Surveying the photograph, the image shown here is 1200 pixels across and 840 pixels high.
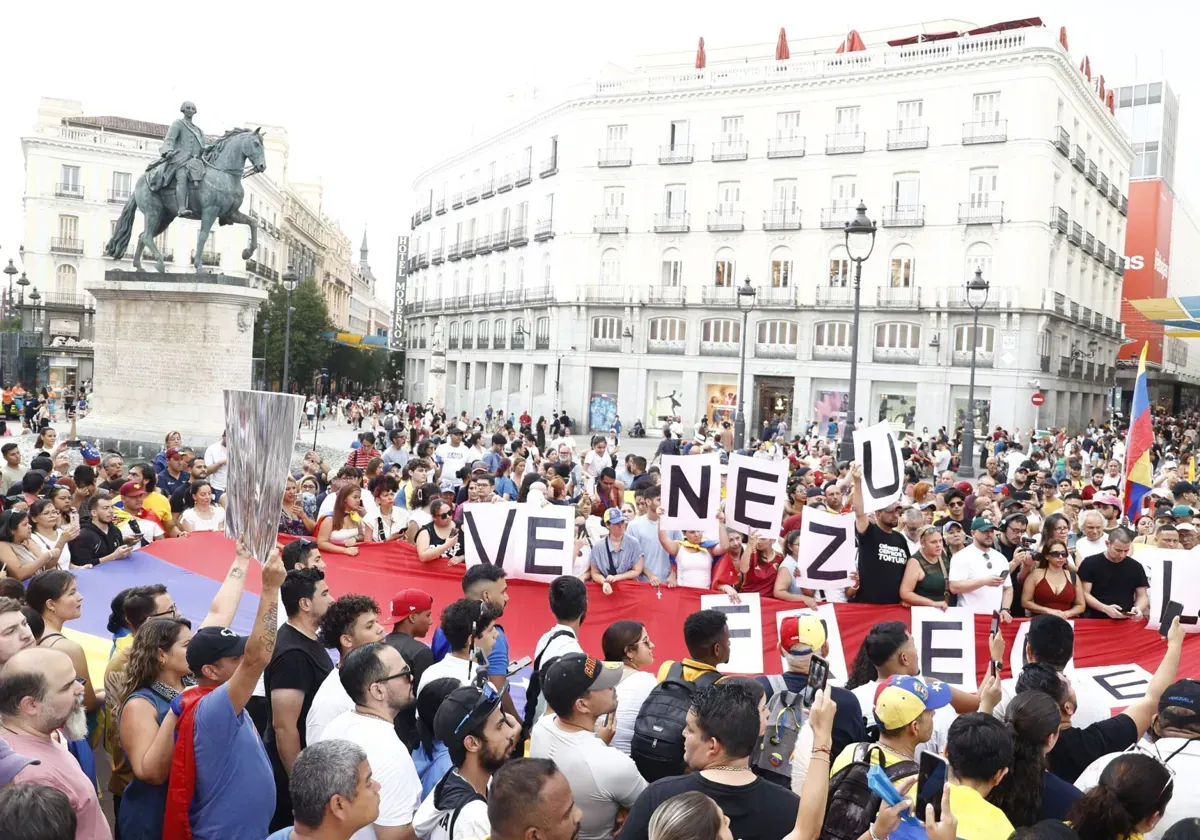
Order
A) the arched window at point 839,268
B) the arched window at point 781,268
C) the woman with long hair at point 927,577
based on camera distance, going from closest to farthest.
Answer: the woman with long hair at point 927,577, the arched window at point 839,268, the arched window at point 781,268

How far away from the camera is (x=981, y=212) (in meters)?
43.9

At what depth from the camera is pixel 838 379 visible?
46844 mm

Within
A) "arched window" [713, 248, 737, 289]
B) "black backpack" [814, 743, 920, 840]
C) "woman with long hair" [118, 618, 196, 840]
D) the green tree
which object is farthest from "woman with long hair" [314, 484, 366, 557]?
the green tree

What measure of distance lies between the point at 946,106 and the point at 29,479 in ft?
139

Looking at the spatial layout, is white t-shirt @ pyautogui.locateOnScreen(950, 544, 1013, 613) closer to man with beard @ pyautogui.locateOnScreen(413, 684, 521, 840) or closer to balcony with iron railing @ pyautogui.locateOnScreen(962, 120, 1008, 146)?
man with beard @ pyautogui.locateOnScreen(413, 684, 521, 840)

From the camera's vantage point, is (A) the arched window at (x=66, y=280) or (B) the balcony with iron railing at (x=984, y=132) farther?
(A) the arched window at (x=66, y=280)

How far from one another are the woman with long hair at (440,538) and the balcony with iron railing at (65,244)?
60.9 metres

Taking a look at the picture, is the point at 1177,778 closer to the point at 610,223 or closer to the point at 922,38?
the point at 610,223

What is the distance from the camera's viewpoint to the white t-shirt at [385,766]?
→ 3.79m

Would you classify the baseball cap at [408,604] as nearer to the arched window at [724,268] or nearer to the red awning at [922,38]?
the arched window at [724,268]

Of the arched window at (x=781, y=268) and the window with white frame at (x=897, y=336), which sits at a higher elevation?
the arched window at (x=781, y=268)

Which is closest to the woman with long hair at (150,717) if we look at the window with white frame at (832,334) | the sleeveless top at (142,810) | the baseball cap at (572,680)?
the sleeveless top at (142,810)

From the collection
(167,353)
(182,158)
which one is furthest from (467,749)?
(182,158)

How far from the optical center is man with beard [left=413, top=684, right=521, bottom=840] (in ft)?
11.8
